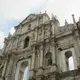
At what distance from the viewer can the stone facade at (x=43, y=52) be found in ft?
44.3

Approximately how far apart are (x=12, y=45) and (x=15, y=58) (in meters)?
2.71

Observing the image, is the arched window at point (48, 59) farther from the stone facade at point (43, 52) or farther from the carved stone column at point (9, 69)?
the carved stone column at point (9, 69)

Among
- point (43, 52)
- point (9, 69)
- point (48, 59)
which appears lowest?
point (9, 69)

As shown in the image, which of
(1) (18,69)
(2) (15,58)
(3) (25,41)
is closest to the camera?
(1) (18,69)

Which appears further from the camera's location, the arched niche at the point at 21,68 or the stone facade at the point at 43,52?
the arched niche at the point at 21,68

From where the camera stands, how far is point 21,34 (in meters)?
20.6

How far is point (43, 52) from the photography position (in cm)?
1589

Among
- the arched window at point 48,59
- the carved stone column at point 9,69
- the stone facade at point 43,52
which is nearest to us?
the stone facade at point 43,52

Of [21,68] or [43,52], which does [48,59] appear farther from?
[21,68]

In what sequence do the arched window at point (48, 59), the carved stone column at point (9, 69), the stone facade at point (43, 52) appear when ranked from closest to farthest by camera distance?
the stone facade at point (43, 52)
the arched window at point (48, 59)
the carved stone column at point (9, 69)

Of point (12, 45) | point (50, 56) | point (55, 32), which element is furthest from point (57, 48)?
point (12, 45)

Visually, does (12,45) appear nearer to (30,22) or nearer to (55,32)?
(30,22)

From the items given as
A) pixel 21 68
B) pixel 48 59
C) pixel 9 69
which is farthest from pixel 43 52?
pixel 9 69

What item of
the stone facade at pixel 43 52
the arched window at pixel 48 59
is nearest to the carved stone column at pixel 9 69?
the stone facade at pixel 43 52
